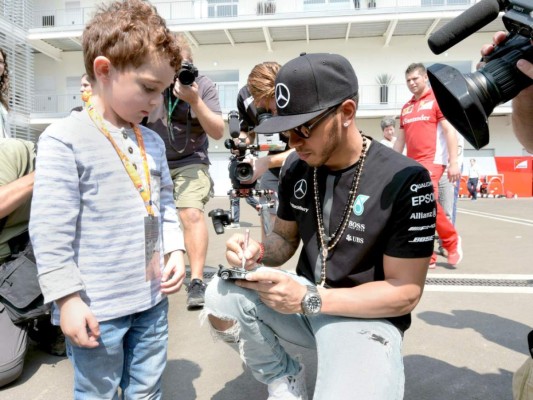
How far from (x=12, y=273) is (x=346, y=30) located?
19781 millimetres

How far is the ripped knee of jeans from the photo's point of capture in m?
1.69

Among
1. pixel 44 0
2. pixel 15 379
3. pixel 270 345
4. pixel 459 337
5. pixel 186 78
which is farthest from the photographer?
pixel 44 0

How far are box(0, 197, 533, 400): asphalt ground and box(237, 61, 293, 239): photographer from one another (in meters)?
0.88

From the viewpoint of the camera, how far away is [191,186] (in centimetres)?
305

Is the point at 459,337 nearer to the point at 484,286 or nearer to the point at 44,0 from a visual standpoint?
the point at 484,286

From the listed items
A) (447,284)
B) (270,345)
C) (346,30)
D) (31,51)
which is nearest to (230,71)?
(346,30)

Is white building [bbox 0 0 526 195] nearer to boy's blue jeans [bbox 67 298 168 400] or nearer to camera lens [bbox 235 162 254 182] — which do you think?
camera lens [bbox 235 162 254 182]

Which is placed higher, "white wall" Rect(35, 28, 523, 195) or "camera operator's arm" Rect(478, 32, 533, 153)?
"white wall" Rect(35, 28, 523, 195)

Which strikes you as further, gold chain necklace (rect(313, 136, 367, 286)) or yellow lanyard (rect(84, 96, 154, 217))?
gold chain necklace (rect(313, 136, 367, 286))

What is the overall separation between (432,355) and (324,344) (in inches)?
38.1

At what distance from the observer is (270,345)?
1.69 metres

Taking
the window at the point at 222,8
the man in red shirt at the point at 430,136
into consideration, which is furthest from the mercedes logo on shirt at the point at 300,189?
the window at the point at 222,8

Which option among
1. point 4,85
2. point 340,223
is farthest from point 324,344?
point 4,85

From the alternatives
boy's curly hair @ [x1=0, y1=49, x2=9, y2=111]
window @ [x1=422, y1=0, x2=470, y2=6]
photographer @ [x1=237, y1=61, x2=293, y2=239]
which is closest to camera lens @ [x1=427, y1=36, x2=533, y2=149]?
photographer @ [x1=237, y1=61, x2=293, y2=239]
